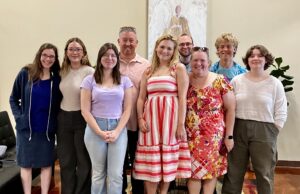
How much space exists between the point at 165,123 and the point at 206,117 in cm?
31

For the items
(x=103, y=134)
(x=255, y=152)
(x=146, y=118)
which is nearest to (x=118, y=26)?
(x=146, y=118)

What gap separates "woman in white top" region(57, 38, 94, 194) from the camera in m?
2.48

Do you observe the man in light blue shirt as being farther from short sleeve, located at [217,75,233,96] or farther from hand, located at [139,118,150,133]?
hand, located at [139,118,150,133]

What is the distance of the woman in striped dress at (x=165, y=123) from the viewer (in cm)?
235

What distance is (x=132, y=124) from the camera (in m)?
2.56

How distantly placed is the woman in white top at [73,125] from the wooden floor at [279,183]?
87 cm

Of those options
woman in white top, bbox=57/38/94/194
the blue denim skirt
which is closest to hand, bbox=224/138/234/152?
woman in white top, bbox=57/38/94/194

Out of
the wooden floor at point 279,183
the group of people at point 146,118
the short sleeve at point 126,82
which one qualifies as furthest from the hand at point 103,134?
the wooden floor at point 279,183

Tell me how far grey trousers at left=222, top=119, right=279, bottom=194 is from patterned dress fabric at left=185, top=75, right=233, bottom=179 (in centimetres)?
18

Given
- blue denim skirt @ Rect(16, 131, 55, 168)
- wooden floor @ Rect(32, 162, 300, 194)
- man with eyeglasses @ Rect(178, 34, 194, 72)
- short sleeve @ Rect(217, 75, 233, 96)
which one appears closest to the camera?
short sleeve @ Rect(217, 75, 233, 96)

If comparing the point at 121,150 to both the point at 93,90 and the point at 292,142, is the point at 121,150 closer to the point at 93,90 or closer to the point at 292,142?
the point at 93,90

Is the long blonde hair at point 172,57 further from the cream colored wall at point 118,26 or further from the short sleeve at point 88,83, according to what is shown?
the cream colored wall at point 118,26

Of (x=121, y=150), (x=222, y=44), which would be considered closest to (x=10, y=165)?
(x=121, y=150)

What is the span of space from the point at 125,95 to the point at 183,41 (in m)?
0.73
